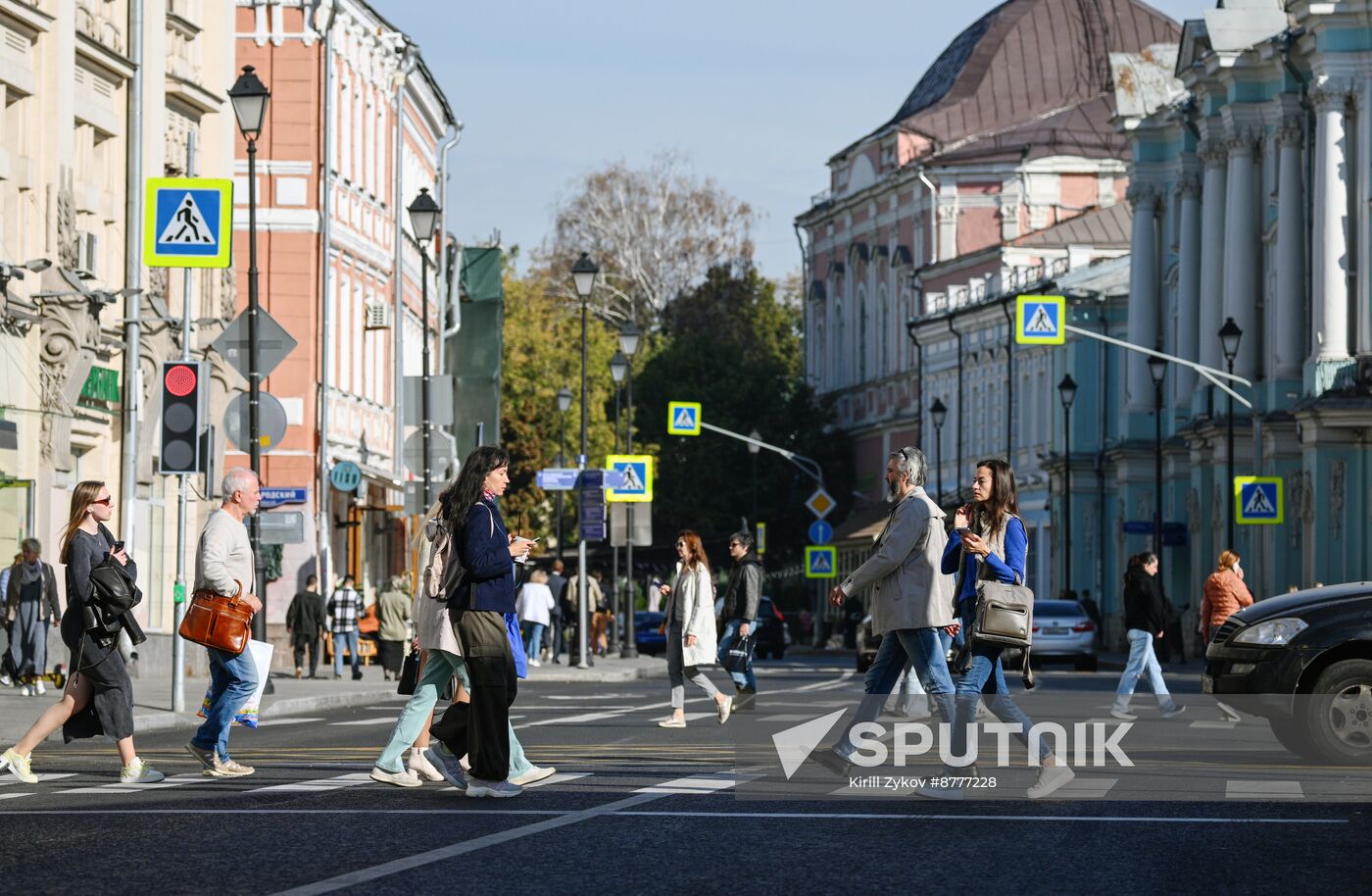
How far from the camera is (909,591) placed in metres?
16.0

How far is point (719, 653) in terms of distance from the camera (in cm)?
2705

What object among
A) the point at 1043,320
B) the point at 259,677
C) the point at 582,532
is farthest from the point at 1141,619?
the point at 582,532

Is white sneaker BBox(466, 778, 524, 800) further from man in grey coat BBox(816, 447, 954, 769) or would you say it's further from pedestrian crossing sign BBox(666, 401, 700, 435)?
pedestrian crossing sign BBox(666, 401, 700, 435)

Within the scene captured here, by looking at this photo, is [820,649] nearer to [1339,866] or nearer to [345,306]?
[345,306]

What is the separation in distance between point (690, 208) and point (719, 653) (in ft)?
259

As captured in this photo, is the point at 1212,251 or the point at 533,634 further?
the point at 1212,251

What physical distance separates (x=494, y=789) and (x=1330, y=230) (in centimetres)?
4705

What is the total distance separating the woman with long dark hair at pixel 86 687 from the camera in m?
17.2

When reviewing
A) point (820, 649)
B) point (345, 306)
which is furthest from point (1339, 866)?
point (820, 649)

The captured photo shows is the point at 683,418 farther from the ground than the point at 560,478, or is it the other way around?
the point at 683,418

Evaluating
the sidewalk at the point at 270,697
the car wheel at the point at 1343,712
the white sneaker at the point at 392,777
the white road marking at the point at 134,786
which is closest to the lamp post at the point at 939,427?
the sidewalk at the point at 270,697

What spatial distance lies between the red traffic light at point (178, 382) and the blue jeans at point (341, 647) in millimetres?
13890

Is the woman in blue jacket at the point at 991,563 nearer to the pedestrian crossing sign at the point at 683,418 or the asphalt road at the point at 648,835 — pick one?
the asphalt road at the point at 648,835

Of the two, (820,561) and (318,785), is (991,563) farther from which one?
(820,561)
